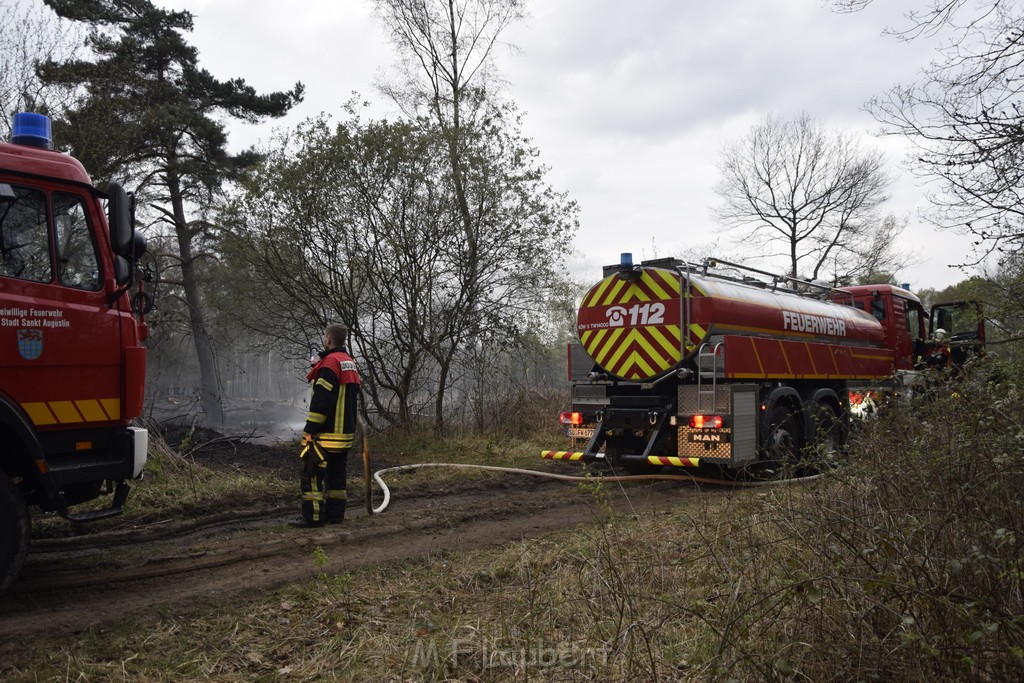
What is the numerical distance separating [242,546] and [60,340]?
2089mm

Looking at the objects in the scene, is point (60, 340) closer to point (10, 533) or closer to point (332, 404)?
point (10, 533)

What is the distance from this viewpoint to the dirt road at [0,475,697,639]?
440cm

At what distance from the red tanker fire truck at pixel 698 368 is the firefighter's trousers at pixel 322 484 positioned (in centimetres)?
318

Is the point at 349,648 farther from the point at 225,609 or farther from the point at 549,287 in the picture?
the point at 549,287

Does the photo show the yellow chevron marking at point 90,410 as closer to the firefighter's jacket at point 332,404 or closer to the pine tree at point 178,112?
the firefighter's jacket at point 332,404

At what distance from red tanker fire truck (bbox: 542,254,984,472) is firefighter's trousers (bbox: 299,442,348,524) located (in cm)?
318

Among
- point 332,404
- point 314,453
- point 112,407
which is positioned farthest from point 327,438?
point 112,407


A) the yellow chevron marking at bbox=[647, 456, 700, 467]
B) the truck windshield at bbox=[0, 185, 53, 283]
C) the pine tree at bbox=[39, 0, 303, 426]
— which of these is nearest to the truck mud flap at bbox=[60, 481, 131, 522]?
the truck windshield at bbox=[0, 185, 53, 283]

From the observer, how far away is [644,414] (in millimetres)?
8547

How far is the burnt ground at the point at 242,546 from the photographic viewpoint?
441cm

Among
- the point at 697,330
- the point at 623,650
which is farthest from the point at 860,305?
the point at 623,650

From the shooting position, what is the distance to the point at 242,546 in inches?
223

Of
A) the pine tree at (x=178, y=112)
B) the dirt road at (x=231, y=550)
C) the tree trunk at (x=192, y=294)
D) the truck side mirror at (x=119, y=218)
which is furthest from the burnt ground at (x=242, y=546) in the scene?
the tree trunk at (x=192, y=294)

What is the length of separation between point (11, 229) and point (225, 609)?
9.15 feet
